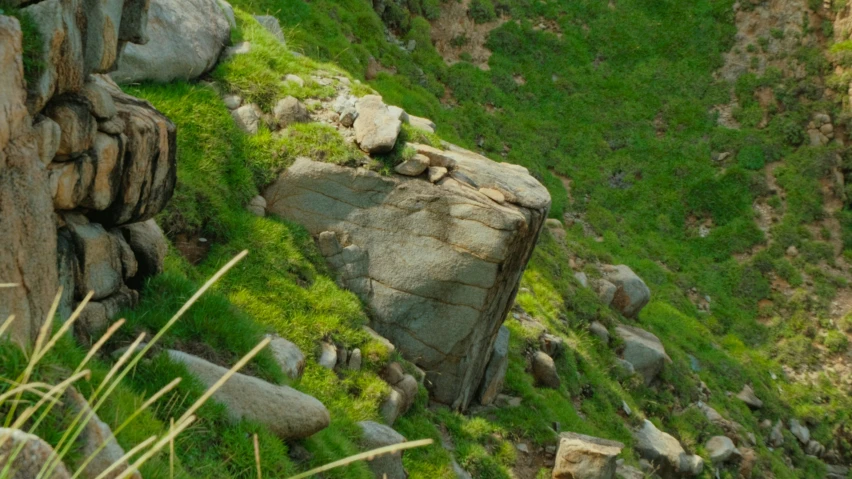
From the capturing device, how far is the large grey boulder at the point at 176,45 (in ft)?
44.3

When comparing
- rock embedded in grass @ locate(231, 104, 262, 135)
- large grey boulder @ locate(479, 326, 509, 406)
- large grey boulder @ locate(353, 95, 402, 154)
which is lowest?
large grey boulder @ locate(479, 326, 509, 406)

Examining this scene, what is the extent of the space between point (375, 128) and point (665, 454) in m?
9.68

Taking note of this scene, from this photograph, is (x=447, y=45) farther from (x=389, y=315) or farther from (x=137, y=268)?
(x=137, y=268)

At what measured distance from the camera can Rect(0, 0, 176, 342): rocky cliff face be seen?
6.33 metres

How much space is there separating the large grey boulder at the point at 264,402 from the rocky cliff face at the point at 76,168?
1.18 m

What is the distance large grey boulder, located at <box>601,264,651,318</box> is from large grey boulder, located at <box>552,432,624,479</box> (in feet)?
30.4

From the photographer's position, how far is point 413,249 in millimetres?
14500

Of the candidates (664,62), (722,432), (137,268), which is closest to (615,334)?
(722,432)

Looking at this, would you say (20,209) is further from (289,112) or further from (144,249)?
(289,112)

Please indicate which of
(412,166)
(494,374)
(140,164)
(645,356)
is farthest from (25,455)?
(645,356)

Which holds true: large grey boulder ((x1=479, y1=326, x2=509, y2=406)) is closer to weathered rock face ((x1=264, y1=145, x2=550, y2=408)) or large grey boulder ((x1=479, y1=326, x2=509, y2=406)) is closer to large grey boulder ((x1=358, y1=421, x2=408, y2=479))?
weathered rock face ((x1=264, y1=145, x2=550, y2=408))

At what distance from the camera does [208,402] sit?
786 cm

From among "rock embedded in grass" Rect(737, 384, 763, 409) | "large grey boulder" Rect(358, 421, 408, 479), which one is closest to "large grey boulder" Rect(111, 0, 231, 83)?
"large grey boulder" Rect(358, 421, 408, 479)

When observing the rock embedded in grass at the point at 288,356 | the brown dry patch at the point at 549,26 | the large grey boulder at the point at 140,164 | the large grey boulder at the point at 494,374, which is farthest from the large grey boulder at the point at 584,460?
the brown dry patch at the point at 549,26
